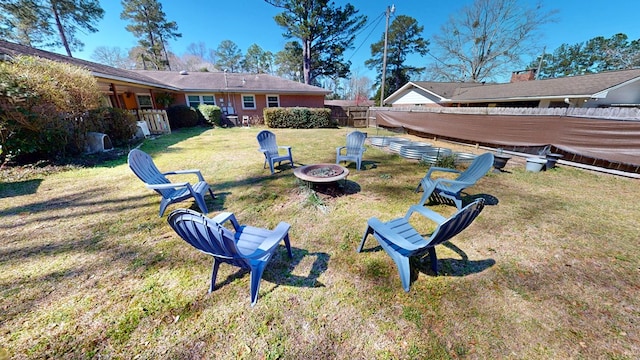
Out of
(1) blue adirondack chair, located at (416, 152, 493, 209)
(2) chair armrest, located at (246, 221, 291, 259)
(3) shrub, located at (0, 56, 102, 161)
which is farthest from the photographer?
(3) shrub, located at (0, 56, 102, 161)

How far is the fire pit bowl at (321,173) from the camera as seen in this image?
3644 mm

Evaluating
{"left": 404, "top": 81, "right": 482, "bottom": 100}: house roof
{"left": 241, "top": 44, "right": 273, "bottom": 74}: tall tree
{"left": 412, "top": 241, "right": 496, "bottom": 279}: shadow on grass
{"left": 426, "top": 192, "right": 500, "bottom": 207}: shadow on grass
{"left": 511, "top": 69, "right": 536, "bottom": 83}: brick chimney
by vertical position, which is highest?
{"left": 241, "top": 44, "right": 273, "bottom": 74}: tall tree

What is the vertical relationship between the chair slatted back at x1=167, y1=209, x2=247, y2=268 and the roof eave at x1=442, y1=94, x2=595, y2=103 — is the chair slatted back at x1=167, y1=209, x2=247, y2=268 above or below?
below

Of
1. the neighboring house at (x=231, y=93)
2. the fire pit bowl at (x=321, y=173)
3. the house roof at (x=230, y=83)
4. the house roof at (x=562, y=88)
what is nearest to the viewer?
the fire pit bowl at (x=321, y=173)

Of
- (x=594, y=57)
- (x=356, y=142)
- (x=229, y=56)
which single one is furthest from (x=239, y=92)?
(x=594, y=57)

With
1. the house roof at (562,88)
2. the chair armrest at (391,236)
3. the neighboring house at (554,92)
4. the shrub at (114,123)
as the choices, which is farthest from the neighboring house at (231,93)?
Answer: the chair armrest at (391,236)

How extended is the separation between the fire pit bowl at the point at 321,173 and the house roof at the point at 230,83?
1299 centimetres

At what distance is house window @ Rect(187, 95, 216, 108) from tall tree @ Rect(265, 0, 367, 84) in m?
8.18

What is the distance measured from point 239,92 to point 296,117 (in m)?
4.88

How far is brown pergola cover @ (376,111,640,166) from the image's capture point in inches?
188

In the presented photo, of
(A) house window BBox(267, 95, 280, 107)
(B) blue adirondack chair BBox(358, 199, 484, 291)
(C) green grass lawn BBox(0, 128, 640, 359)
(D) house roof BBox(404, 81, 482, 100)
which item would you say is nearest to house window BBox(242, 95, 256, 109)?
(A) house window BBox(267, 95, 280, 107)

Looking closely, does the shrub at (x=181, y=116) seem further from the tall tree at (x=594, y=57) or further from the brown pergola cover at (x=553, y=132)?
the tall tree at (x=594, y=57)

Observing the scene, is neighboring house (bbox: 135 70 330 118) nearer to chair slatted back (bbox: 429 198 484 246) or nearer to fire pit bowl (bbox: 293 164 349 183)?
fire pit bowl (bbox: 293 164 349 183)

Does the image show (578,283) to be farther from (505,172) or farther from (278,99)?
(278,99)
